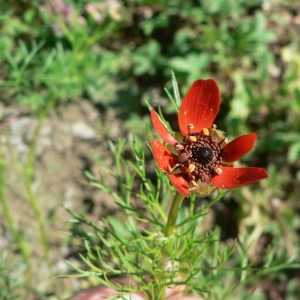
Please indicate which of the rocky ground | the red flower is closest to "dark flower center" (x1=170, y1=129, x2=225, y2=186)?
the red flower

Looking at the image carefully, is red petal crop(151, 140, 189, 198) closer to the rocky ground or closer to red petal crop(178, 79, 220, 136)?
red petal crop(178, 79, 220, 136)

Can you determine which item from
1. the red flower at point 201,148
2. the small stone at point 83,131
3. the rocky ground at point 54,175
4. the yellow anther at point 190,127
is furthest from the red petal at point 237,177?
the small stone at point 83,131

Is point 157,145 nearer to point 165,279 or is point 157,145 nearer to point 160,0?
point 165,279

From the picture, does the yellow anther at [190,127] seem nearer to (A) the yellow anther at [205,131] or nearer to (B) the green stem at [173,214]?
(A) the yellow anther at [205,131]

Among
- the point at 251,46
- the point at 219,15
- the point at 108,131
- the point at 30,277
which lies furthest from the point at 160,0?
the point at 30,277

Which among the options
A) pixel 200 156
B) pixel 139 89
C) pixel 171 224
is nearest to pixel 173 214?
pixel 171 224

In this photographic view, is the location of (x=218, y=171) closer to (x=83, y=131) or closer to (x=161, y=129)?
(x=161, y=129)
